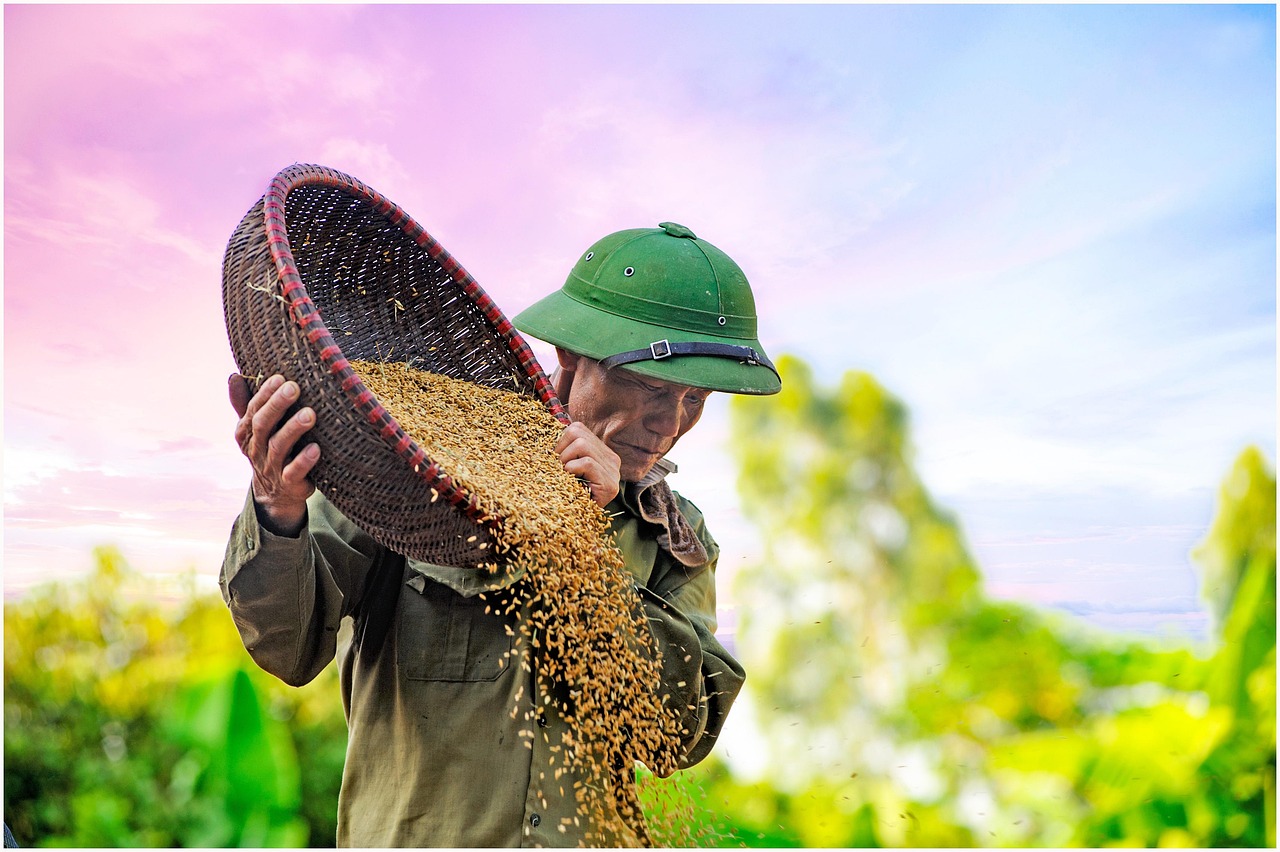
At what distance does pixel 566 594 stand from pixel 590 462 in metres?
0.26

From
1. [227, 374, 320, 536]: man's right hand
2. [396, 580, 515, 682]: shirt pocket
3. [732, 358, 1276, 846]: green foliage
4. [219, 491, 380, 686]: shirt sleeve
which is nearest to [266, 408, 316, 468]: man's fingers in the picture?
[227, 374, 320, 536]: man's right hand

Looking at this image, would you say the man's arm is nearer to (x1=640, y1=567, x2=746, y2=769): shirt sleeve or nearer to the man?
the man

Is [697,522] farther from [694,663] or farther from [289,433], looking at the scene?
[289,433]

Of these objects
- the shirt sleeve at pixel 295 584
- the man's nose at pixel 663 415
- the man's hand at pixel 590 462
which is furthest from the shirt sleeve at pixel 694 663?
the shirt sleeve at pixel 295 584

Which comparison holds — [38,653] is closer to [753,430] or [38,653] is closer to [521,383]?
[521,383]

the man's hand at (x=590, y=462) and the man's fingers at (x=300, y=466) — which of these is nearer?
the man's fingers at (x=300, y=466)

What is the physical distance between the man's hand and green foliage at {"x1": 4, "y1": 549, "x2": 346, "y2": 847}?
316 cm

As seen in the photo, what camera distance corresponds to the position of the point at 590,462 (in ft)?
6.45

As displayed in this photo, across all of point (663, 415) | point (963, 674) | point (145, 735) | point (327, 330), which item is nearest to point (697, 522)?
point (663, 415)

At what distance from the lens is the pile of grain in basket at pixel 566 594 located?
1814 mm

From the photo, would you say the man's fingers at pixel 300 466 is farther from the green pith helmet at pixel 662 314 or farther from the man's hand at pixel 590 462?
the green pith helmet at pixel 662 314

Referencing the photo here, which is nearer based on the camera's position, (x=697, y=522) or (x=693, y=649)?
(x=693, y=649)

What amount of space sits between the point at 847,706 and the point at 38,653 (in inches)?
200

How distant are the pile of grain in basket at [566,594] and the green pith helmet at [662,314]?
24 cm
